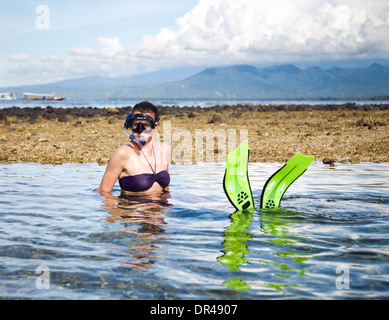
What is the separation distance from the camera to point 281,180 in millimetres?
6797

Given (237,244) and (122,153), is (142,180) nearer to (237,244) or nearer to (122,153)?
(122,153)

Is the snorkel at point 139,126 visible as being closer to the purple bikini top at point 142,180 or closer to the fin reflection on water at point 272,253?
the purple bikini top at point 142,180

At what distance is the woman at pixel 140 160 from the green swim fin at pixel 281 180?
5.39ft

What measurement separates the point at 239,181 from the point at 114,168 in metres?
1.91

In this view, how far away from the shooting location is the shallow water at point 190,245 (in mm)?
3682

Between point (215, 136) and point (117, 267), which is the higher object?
point (215, 136)

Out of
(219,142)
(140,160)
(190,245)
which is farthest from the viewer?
(219,142)

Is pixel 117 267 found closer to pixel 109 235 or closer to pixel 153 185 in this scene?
pixel 109 235

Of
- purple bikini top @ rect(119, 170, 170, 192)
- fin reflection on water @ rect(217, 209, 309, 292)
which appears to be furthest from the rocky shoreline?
fin reflection on water @ rect(217, 209, 309, 292)

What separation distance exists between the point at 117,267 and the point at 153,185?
323 centimetres

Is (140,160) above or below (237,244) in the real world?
above

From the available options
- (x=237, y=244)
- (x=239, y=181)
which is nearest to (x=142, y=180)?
(x=239, y=181)
